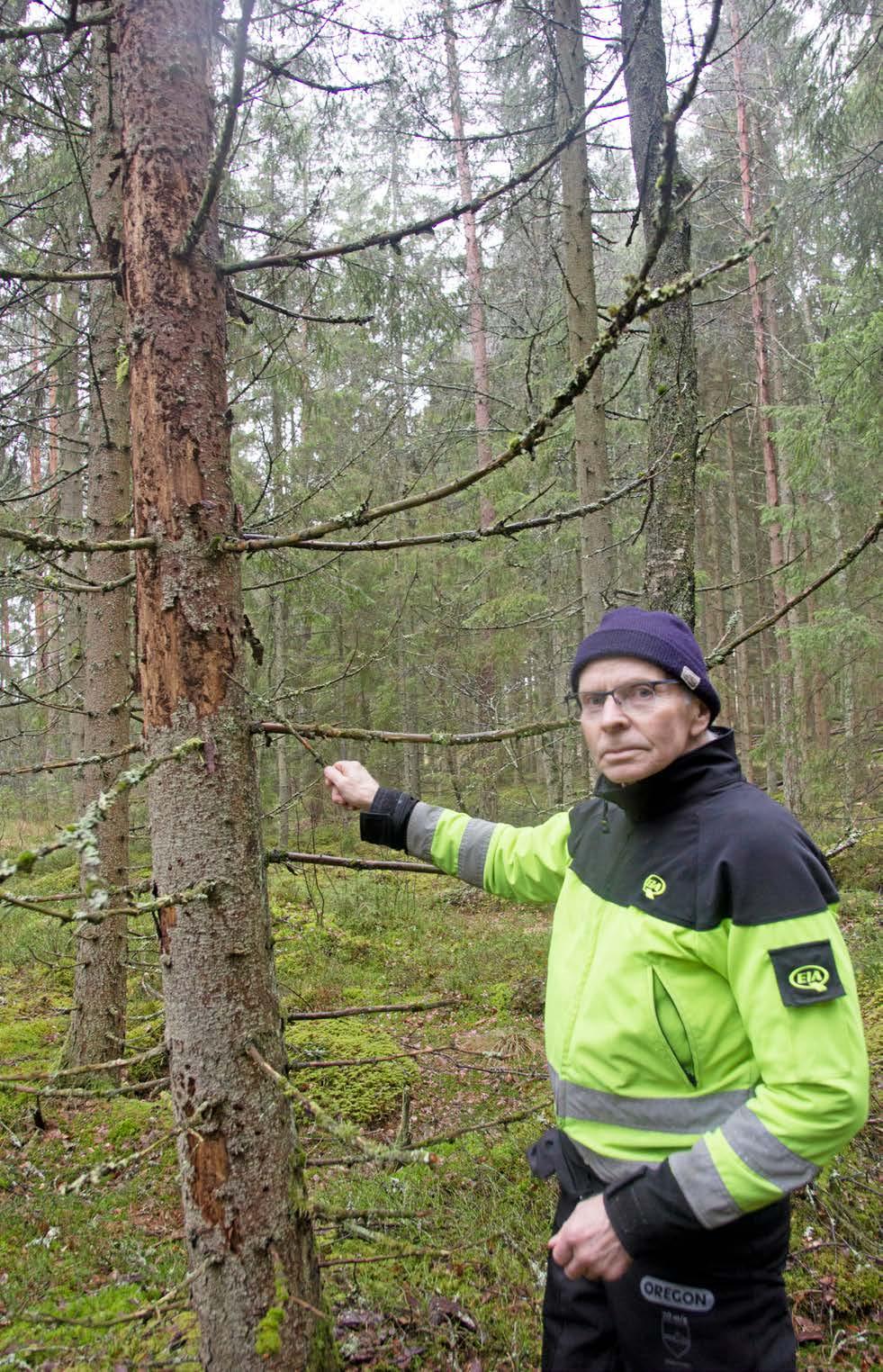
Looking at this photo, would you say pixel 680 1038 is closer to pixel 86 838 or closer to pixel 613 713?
pixel 613 713

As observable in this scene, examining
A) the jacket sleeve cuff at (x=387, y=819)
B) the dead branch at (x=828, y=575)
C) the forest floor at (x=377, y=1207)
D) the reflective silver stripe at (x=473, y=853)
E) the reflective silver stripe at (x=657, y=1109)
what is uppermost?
the dead branch at (x=828, y=575)

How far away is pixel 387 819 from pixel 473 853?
0.28 metres

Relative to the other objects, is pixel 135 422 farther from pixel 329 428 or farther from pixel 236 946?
pixel 329 428

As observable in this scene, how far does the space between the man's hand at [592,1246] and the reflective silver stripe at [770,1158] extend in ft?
1.22

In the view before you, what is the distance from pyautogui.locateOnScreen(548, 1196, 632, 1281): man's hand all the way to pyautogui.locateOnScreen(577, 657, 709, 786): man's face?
0.96 meters

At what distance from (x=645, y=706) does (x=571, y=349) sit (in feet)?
17.8

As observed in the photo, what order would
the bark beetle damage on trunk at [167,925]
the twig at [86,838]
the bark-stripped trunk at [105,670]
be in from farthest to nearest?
the bark-stripped trunk at [105,670], the bark beetle damage on trunk at [167,925], the twig at [86,838]

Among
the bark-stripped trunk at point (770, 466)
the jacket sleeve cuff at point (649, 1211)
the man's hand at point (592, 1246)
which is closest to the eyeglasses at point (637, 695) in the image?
the jacket sleeve cuff at point (649, 1211)

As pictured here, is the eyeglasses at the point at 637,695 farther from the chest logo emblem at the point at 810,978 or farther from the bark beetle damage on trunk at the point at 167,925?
the bark beetle damage on trunk at the point at 167,925

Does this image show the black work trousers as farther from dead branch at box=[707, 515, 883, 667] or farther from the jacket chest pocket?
dead branch at box=[707, 515, 883, 667]

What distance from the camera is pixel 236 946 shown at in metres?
2.06

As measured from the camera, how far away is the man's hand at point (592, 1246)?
165 centimetres

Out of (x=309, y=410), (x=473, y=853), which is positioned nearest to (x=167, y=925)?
(x=473, y=853)

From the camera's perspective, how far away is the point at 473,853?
2330 millimetres
